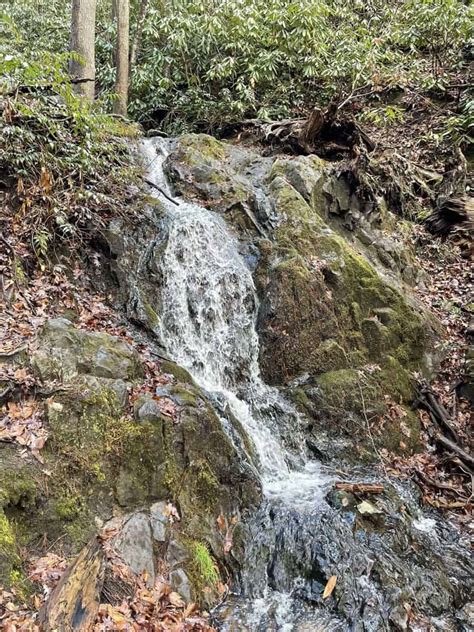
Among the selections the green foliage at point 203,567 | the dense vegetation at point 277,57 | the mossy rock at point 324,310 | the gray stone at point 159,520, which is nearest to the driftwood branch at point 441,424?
the mossy rock at point 324,310

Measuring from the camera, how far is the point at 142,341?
6055 mm

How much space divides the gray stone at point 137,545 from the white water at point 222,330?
1.86 m

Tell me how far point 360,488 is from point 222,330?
2.96m

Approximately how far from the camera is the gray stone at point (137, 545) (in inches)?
143

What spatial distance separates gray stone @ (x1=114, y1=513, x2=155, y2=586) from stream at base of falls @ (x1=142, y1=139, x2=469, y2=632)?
31.5 inches

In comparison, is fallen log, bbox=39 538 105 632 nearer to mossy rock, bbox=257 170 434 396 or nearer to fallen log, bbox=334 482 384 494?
fallen log, bbox=334 482 384 494

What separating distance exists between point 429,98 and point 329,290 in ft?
28.7

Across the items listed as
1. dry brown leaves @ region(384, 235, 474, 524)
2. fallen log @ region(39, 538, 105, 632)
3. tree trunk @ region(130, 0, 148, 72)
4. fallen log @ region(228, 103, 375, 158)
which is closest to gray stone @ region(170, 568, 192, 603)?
fallen log @ region(39, 538, 105, 632)

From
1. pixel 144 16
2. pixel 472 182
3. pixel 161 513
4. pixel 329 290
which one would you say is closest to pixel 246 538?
pixel 161 513

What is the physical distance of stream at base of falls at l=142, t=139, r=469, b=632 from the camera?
407 centimetres

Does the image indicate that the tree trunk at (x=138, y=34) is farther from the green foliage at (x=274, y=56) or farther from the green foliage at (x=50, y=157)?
the green foliage at (x=50, y=157)

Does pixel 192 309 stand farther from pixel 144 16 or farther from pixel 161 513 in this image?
pixel 144 16

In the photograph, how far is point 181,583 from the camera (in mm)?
3846

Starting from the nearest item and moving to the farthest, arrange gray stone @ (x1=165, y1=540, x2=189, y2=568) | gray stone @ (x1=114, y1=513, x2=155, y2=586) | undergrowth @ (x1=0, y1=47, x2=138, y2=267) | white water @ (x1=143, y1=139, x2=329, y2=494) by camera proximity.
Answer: gray stone @ (x1=114, y1=513, x2=155, y2=586), gray stone @ (x1=165, y1=540, x2=189, y2=568), undergrowth @ (x1=0, y1=47, x2=138, y2=267), white water @ (x1=143, y1=139, x2=329, y2=494)
